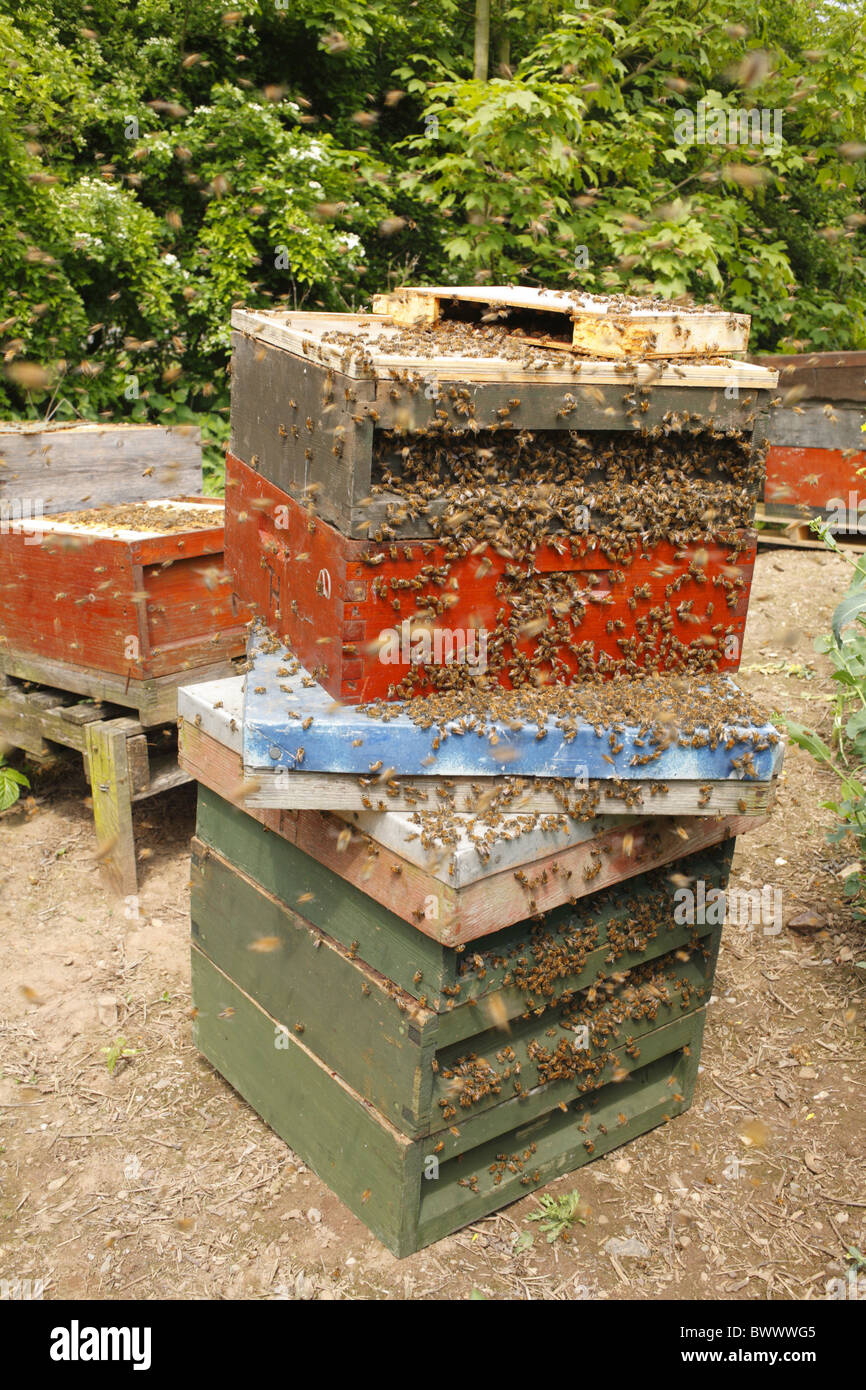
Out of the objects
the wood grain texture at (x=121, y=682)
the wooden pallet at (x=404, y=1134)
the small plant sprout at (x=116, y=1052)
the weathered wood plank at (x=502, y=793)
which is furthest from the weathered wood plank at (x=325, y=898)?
the wood grain texture at (x=121, y=682)

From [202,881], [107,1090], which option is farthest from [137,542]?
[107,1090]

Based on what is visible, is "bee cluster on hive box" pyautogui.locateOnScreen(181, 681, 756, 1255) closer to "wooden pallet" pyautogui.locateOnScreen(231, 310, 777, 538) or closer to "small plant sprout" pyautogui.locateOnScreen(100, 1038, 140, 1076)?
"small plant sprout" pyautogui.locateOnScreen(100, 1038, 140, 1076)

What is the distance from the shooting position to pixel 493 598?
112 inches

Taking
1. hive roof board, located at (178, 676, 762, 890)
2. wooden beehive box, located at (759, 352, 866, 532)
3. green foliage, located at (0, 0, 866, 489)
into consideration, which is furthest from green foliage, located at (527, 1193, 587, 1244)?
green foliage, located at (0, 0, 866, 489)

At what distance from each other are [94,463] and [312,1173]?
4.15 metres

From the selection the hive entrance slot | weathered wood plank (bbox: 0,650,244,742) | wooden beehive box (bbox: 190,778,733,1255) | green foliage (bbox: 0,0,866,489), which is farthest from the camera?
green foliage (bbox: 0,0,866,489)

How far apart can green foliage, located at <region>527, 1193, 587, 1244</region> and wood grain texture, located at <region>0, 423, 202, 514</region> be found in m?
4.45

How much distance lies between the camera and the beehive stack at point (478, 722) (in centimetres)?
266

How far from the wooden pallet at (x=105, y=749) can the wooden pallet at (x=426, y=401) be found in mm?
2546

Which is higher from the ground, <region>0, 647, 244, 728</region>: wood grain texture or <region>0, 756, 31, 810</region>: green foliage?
<region>0, 647, 244, 728</region>: wood grain texture

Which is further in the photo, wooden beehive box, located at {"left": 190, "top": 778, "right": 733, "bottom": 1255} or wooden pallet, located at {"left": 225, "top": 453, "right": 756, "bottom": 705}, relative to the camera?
wooden beehive box, located at {"left": 190, "top": 778, "right": 733, "bottom": 1255}

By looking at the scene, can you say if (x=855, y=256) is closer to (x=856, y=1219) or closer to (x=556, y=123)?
(x=556, y=123)

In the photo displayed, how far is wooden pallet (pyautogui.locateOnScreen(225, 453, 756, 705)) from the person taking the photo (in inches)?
106

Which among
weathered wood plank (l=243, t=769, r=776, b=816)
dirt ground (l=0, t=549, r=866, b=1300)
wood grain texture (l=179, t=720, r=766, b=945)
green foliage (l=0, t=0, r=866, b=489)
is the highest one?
green foliage (l=0, t=0, r=866, b=489)
